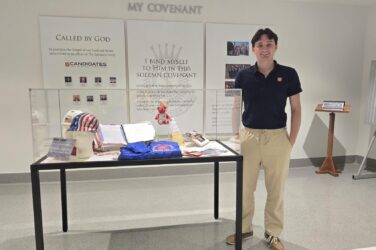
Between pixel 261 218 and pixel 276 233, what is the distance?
1.72 ft

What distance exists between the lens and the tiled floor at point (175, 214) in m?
2.33

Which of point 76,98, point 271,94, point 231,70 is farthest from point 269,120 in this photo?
point 231,70

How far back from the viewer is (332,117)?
4.04 metres

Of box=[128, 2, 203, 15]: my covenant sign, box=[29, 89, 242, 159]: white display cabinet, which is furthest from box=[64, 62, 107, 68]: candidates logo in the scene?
box=[29, 89, 242, 159]: white display cabinet

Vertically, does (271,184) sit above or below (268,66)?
below

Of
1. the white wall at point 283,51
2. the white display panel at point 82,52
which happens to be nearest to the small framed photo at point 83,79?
the white display panel at point 82,52

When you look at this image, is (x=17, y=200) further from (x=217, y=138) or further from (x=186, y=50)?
(x=186, y=50)

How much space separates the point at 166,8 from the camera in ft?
12.2

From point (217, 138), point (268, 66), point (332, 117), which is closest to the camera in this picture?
point (268, 66)

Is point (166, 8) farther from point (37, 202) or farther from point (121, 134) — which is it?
point (37, 202)

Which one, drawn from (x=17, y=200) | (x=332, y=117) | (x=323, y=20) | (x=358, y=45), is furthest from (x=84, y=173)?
(x=358, y=45)

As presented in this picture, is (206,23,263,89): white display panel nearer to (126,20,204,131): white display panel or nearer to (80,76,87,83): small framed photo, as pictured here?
(126,20,204,131): white display panel

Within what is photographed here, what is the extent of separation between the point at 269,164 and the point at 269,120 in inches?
12.6

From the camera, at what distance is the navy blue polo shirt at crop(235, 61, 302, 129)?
6.79 ft
